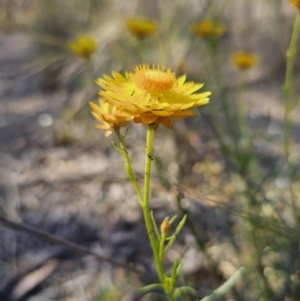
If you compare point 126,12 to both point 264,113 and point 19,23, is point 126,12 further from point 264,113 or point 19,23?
point 19,23

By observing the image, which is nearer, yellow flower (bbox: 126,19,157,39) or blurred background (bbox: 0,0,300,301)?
blurred background (bbox: 0,0,300,301)

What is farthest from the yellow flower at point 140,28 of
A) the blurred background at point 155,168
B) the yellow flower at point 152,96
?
the yellow flower at point 152,96

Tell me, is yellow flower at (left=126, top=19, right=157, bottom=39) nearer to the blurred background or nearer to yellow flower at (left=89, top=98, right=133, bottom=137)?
the blurred background

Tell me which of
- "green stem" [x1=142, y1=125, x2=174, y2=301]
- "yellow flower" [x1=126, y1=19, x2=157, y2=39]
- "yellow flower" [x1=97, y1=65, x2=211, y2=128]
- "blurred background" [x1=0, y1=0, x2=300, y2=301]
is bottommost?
"blurred background" [x1=0, y1=0, x2=300, y2=301]

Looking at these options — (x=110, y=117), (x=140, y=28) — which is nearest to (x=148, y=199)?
(x=110, y=117)

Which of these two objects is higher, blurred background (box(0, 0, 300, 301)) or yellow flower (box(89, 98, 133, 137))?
yellow flower (box(89, 98, 133, 137))

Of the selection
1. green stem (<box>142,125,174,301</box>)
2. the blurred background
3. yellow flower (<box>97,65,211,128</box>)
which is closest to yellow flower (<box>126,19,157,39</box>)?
the blurred background

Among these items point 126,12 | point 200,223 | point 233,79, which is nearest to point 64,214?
point 200,223

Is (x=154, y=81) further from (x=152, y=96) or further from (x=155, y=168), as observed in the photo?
(x=155, y=168)
